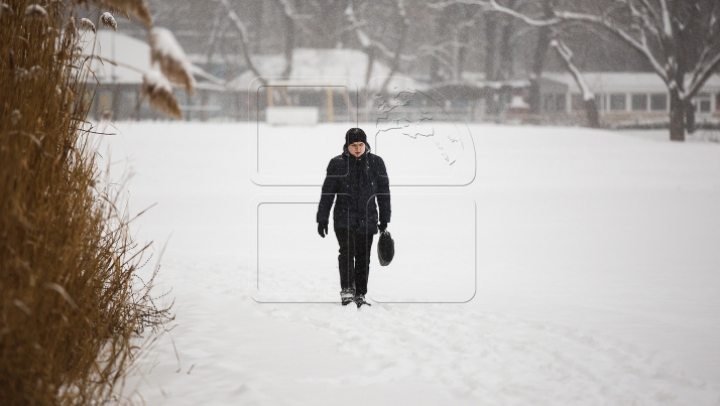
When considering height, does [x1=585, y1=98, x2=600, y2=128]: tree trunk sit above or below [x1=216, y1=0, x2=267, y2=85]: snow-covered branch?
below

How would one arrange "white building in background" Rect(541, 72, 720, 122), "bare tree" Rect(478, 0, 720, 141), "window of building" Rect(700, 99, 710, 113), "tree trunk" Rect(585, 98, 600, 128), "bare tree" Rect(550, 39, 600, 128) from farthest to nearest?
"white building in background" Rect(541, 72, 720, 122) → "window of building" Rect(700, 99, 710, 113) → "tree trunk" Rect(585, 98, 600, 128) → "bare tree" Rect(550, 39, 600, 128) → "bare tree" Rect(478, 0, 720, 141)

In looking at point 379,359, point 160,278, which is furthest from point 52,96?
point 160,278

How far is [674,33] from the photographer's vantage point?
98.8 feet

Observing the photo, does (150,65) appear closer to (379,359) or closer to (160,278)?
(379,359)

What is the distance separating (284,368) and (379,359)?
64cm

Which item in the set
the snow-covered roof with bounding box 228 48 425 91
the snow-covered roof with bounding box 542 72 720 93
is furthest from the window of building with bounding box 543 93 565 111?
the snow-covered roof with bounding box 228 48 425 91

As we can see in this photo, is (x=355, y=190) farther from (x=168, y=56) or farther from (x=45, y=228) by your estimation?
(x=168, y=56)

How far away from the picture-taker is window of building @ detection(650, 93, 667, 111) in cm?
4428

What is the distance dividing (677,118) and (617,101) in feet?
52.8

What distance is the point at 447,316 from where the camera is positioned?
21.3 feet

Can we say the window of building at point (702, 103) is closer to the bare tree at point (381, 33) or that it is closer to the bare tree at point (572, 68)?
the bare tree at point (572, 68)

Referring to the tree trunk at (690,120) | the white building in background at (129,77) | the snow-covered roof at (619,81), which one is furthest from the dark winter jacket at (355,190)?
the snow-covered roof at (619,81)

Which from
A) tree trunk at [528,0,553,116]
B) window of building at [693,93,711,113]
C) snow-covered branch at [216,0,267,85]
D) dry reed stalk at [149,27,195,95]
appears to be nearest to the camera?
dry reed stalk at [149,27,195,95]

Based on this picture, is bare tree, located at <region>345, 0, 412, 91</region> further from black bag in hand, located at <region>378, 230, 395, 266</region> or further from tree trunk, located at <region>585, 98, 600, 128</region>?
black bag in hand, located at <region>378, 230, 395, 266</region>
